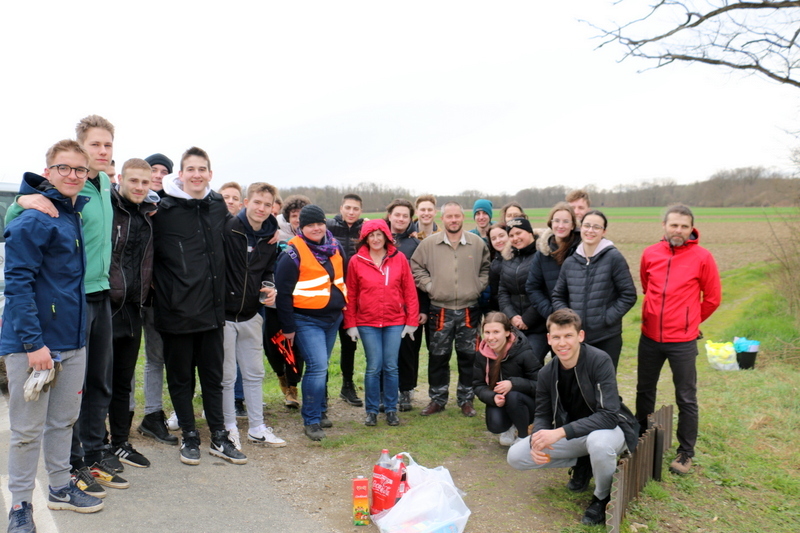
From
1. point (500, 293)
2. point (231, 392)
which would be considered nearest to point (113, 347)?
point (231, 392)

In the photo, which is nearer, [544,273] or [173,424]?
[173,424]

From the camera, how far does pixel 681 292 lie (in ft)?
15.1

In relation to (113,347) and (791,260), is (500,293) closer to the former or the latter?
(113,347)

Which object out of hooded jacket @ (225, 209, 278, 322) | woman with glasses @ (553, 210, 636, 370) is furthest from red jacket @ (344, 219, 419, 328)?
woman with glasses @ (553, 210, 636, 370)

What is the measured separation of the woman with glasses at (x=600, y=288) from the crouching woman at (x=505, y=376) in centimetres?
57

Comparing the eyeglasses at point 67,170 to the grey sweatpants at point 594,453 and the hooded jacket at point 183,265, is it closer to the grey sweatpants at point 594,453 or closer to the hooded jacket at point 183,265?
the hooded jacket at point 183,265

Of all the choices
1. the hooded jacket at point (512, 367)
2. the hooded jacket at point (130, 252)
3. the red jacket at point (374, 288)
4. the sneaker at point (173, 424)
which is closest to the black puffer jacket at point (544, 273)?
the hooded jacket at point (512, 367)

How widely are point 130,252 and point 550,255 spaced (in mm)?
3566

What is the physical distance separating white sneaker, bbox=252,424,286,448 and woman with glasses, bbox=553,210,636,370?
2819 millimetres

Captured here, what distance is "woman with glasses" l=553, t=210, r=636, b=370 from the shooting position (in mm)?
4719

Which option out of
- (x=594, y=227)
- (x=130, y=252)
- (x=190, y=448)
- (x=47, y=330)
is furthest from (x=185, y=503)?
(x=594, y=227)

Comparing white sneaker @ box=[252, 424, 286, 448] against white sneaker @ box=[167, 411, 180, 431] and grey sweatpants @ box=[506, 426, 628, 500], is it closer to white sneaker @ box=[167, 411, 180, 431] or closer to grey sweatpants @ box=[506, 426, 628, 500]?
white sneaker @ box=[167, 411, 180, 431]

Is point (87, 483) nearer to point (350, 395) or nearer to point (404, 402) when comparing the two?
point (350, 395)

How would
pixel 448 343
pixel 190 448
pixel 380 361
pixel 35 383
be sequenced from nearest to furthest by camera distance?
pixel 35 383 → pixel 190 448 → pixel 380 361 → pixel 448 343
